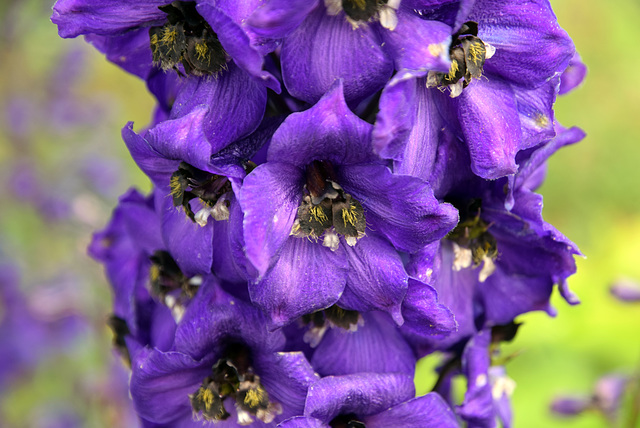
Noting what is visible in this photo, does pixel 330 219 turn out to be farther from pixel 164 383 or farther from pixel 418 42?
pixel 164 383

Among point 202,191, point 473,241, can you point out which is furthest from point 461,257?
point 202,191

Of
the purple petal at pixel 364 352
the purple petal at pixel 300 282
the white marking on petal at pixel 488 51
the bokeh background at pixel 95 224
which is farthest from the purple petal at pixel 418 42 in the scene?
the bokeh background at pixel 95 224

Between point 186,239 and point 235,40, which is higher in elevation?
point 235,40

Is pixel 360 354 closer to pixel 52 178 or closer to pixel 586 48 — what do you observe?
pixel 52 178

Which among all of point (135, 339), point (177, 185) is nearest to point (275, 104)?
point (177, 185)

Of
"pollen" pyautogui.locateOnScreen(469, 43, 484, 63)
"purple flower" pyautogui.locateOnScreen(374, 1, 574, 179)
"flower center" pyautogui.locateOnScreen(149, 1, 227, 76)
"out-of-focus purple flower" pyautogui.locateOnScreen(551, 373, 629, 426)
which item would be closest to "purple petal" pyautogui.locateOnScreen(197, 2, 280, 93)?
"flower center" pyautogui.locateOnScreen(149, 1, 227, 76)

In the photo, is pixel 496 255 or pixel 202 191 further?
pixel 496 255
